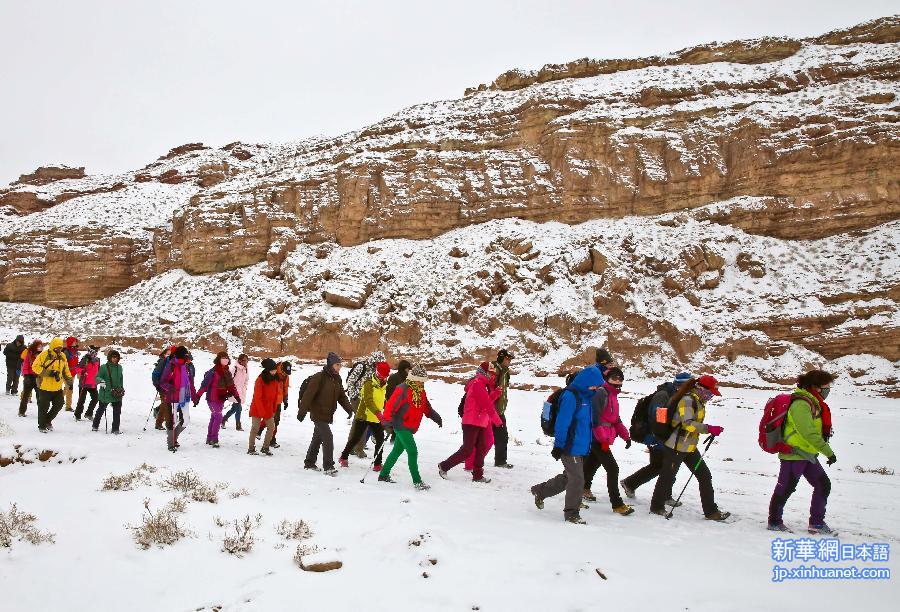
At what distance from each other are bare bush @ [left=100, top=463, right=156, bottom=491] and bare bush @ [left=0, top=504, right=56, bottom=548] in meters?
1.29

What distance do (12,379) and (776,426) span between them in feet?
66.2

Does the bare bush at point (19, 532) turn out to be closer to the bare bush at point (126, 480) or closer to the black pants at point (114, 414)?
the bare bush at point (126, 480)

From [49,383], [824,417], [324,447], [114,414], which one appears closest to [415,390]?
[324,447]

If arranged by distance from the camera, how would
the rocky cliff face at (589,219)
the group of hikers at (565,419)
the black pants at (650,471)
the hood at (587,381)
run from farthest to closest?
1. the rocky cliff face at (589,219)
2. the black pants at (650,471)
3. the hood at (587,381)
4. the group of hikers at (565,419)

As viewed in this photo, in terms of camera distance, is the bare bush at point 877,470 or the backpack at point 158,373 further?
the backpack at point 158,373

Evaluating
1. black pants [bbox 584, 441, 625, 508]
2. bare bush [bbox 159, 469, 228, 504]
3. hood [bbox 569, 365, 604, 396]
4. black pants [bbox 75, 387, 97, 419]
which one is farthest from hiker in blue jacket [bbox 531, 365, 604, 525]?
black pants [bbox 75, 387, 97, 419]

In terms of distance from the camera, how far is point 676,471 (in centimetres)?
695

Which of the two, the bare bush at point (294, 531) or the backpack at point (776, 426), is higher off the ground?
the backpack at point (776, 426)

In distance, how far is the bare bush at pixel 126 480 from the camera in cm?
662

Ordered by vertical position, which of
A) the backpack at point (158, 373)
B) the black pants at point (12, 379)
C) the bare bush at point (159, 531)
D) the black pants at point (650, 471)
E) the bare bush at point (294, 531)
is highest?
the backpack at point (158, 373)

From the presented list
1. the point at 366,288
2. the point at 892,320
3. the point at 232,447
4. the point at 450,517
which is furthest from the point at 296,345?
the point at 892,320

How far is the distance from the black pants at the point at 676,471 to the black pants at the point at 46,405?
37.3ft

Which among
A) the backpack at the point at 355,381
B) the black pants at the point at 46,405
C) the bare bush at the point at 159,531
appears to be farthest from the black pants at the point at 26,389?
the bare bush at the point at 159,531

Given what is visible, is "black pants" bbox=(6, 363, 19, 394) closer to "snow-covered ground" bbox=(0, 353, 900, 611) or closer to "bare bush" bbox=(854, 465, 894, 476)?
"snow-covered ground" bbox=(0, 353, 900, 611)
